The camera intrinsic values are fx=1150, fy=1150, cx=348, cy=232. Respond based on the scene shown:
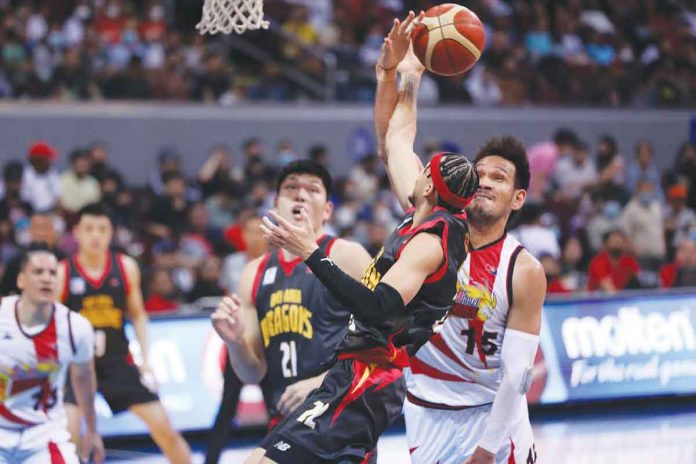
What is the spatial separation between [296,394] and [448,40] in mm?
1935

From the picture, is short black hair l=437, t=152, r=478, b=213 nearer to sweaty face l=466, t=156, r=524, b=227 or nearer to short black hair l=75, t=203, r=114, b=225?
sweaty face l=466, t=156, r=524, b=227

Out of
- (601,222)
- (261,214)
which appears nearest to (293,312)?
(261,214)

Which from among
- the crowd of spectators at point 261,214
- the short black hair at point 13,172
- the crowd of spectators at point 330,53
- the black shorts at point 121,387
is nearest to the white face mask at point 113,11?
the crowd of spectators at point 330,53

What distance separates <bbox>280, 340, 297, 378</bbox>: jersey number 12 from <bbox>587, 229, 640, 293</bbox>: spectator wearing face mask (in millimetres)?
7873

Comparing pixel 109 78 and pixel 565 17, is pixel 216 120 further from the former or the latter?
pixel 565 17

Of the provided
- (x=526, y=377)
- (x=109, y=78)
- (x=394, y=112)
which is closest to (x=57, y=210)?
(x=109, y=78)

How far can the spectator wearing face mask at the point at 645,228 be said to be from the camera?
49.5ft

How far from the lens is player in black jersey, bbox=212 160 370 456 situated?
591 centimetres

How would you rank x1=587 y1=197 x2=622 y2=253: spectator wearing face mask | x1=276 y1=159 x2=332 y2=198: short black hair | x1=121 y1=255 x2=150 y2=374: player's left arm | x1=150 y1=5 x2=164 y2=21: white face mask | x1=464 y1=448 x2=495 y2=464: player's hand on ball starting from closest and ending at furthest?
x1=464 y1=448 x2=495 y2=464: player's hand on ball
x1=276 y1=159 x2=332 y2=198: short black hair
x1=121 y1=255 x2=150 y2=374: player's left arm
x1=587 y1=197 x2=622 y2=253: spectator wearing face mask
x1=150 y1=5 x2=164 y2=21: white face mask

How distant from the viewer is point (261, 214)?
42.1 ft

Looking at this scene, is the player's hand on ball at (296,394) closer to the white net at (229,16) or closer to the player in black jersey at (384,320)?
the player in black jersey at (384,320)

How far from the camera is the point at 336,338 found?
5.95m

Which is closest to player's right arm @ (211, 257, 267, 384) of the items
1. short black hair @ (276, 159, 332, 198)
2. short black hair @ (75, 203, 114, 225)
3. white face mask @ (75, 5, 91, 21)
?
short black hair @ (276, 159, 332, 198)

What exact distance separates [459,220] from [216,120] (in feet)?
39.6
